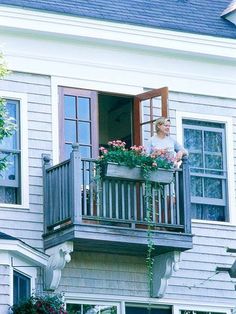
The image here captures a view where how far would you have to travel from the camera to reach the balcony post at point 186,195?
25172mm

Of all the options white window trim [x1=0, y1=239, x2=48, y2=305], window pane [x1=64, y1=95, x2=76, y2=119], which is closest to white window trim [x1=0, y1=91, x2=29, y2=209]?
window pane [x1=64, y1=95, x2=76, y2=119]

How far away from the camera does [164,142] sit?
25.4 meters

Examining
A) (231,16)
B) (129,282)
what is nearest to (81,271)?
(129,282)

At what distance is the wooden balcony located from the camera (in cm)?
2417

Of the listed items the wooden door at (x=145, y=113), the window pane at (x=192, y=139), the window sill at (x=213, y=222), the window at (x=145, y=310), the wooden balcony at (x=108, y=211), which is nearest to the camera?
the wooden balcony at (x=108, y=211)

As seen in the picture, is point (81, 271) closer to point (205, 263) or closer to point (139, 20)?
point (205, 263)

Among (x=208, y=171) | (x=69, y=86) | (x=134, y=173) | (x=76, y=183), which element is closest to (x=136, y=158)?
(x=134, y=173)

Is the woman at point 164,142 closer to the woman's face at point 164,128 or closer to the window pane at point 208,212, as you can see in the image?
the woman's face at point 164,128

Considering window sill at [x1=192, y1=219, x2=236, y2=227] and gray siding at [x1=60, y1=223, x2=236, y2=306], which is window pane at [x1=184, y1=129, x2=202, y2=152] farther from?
gray siding at [x1=60, y1=223, x2=236, y2=306]

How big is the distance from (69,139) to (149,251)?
242cm

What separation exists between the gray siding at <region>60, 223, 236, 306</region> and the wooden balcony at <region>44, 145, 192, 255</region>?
0.35 meters

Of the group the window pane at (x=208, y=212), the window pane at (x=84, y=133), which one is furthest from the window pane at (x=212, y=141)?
the window pane at (x=84, y=133)

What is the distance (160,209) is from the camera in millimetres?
25094

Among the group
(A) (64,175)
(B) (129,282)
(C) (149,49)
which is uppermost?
(C) (149,49)
